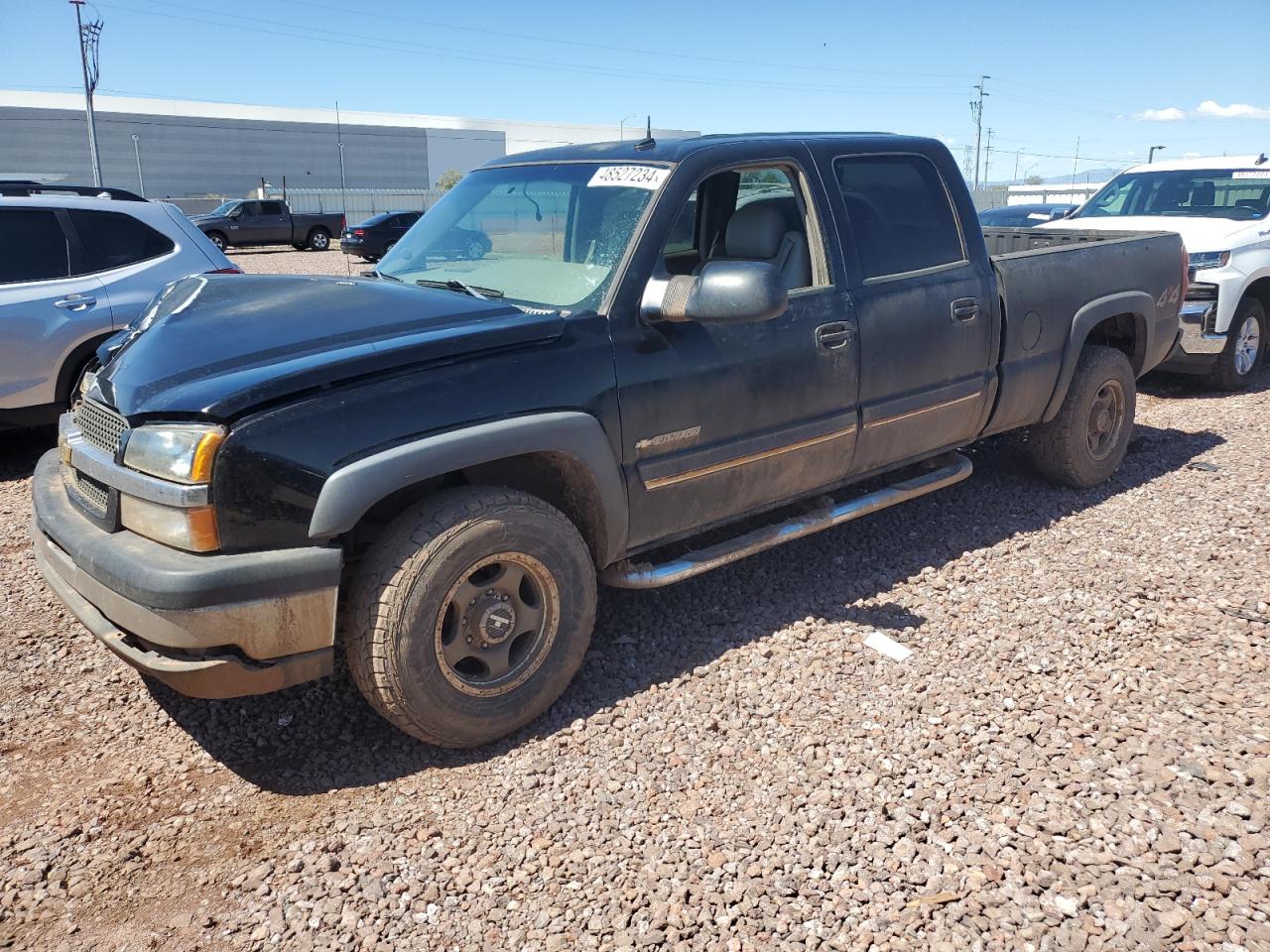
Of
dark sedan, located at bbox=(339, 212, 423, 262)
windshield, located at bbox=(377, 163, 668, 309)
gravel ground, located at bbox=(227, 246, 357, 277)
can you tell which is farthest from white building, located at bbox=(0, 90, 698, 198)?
windshield, located at bbox=(377, 163, 668, 309)

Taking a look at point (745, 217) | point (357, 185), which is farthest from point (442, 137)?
point (745, 217)

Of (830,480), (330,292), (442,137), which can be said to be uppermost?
(442,137)

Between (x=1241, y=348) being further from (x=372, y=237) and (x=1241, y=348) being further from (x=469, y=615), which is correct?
(x=372, y=237)

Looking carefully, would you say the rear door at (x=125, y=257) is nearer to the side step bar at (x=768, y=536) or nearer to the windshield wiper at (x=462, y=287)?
the windshield wiper at (x=462, y=287)

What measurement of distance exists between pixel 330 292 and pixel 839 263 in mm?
2026

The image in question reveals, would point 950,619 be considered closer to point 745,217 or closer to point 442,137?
point 745,217

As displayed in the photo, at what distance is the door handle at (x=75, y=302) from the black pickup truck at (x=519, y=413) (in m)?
3.03

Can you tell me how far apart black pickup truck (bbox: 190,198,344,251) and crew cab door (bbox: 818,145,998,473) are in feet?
91.5

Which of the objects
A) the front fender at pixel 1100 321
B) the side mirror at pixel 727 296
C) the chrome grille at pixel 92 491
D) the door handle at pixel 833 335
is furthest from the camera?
the front fender at pixel 1100 321

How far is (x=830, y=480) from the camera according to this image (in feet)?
13.7

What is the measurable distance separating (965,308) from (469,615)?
8.97 ft

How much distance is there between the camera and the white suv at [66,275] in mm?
6094

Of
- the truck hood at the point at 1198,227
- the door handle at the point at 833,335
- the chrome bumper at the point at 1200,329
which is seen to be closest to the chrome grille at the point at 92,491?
the door handle at the point at 833,335

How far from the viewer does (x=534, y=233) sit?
12.5 ft
